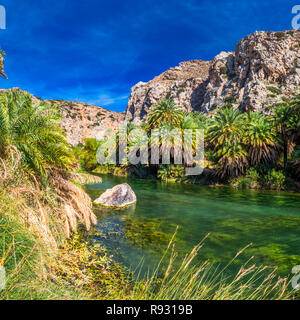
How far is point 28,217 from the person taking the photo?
5.80 metres

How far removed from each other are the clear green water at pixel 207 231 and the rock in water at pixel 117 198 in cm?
99

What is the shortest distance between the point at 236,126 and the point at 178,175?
11798 mm

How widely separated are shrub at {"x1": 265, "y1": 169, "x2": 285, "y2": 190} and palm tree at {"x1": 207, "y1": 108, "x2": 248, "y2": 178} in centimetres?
351

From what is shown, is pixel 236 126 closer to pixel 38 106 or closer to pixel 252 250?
pixel 252 250

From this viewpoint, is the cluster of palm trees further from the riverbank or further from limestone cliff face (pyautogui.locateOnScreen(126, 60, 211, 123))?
limestone cliff face (pyautogui.locateOnScreen(126, 60, 211, 123))

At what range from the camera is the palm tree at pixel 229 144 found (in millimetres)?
31922

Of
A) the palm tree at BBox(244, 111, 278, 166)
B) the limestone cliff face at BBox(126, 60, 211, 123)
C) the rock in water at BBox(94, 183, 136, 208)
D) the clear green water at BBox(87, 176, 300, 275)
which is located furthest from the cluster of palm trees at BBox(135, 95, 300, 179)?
the limestone cliff face at BBox(126, 60, 211, 123)

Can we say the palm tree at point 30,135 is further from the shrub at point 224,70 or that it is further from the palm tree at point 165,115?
the shrub at point 224,70

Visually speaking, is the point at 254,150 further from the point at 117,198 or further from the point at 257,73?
the point at 257,73

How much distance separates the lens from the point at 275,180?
1145 inches

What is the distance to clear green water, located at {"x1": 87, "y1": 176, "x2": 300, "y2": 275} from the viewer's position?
830 centimetres

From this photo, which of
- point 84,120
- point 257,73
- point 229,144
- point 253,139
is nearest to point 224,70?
point 257,73

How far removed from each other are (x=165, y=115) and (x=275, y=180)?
65.6ft

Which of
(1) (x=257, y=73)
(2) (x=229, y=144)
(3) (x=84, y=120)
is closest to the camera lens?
(2) (x=229, y=144)
